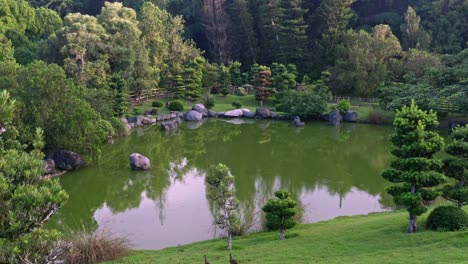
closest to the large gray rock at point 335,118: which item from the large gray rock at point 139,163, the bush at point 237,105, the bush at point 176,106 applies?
the bush at point 237,105

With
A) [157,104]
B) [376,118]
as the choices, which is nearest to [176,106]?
[157,104]

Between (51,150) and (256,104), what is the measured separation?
69.9 ft

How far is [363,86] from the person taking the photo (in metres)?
39.1

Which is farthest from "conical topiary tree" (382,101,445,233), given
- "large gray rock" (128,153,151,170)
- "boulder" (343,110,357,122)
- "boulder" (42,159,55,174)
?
"boulder" (343,110,357,122)

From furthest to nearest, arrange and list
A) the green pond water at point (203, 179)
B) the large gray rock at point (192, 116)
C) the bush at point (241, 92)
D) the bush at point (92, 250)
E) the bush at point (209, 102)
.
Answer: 1. the bush at point (241, 92)
2. the bush at point (209, 102)
3. the large gray rock at point (192, 116)
4. the green pond water at point (203, 179)
5. the bush at point (92, 250)

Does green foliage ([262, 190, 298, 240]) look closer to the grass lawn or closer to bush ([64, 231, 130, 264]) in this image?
the grass lawn

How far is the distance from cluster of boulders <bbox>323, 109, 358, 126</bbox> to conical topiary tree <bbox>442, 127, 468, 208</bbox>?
919 inches

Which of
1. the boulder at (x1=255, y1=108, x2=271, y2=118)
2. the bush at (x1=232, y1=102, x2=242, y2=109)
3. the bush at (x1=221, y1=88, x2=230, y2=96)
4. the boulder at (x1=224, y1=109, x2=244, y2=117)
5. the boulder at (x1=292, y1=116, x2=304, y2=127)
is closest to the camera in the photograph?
the boulder at (x1=292, y1=116, x2=304, y2=127)

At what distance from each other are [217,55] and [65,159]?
32635mm

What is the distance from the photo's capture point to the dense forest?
77.4 ft

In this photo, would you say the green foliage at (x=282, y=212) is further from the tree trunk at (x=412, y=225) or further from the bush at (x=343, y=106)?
the bush at (x=343, y=106)

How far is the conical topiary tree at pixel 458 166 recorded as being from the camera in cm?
1166

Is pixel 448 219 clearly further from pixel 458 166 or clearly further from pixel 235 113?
pixel 235 113

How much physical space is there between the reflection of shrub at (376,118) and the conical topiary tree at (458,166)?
23.5 meters
